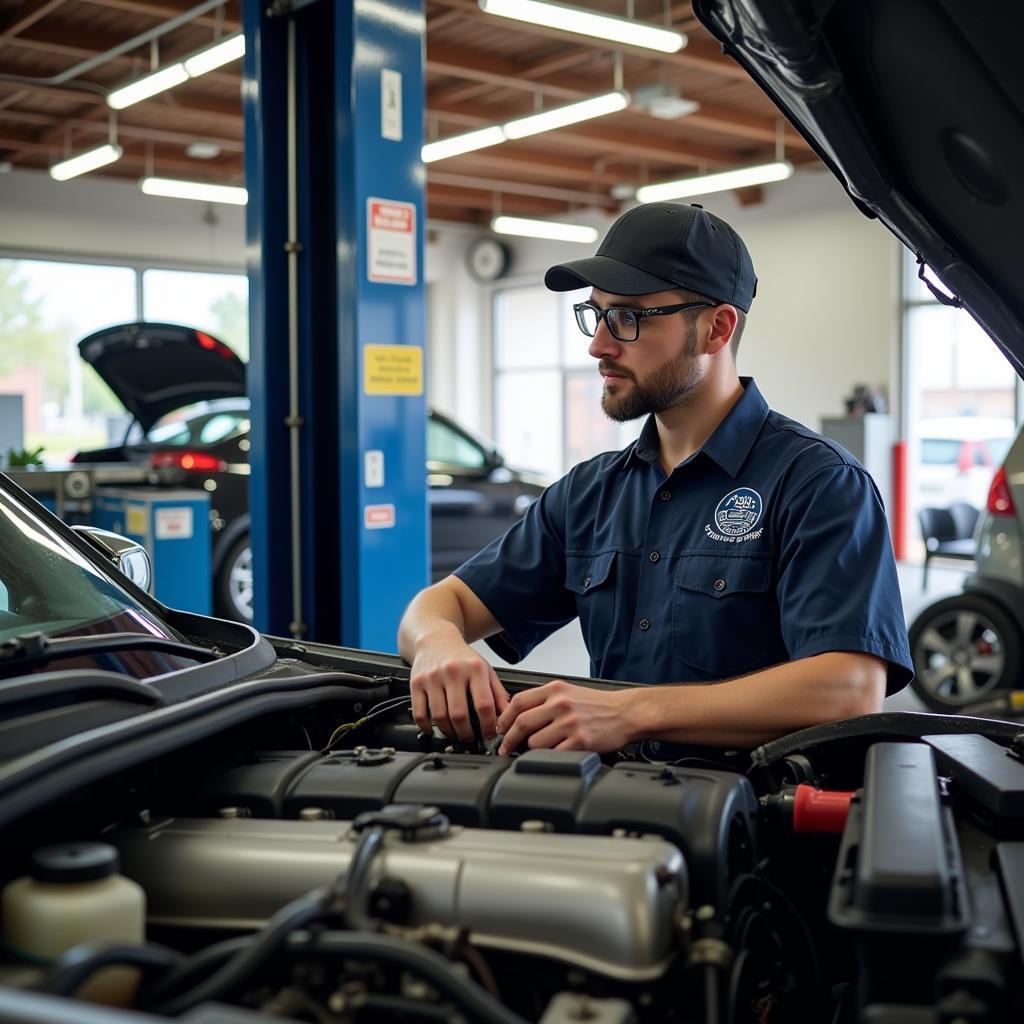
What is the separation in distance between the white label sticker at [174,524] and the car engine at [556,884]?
4.88m

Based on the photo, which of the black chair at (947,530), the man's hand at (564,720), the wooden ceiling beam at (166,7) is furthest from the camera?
the black chair at (947,530)

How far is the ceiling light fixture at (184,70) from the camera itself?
7.00 meters

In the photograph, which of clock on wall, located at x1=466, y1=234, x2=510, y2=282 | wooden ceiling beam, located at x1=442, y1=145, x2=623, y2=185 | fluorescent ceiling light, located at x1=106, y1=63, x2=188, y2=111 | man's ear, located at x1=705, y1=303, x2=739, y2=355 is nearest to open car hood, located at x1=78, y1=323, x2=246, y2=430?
fluorescent ceiling light, located at x1=106, y1=63, x2=188, y2=111

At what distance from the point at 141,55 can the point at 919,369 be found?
24.8ft

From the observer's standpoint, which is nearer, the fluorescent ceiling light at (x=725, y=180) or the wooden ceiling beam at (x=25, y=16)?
the wooden ceiling beam at (x=25, y=16)

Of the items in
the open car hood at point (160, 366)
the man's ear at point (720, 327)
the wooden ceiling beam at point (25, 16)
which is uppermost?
the wooden ceiling beam at point (25, 16)

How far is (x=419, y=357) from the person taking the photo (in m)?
4.55

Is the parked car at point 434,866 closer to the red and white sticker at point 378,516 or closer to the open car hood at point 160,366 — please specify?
the red and white sticker at point 378,516

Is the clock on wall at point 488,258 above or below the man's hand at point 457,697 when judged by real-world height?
above

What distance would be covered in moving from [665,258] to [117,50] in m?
7.45

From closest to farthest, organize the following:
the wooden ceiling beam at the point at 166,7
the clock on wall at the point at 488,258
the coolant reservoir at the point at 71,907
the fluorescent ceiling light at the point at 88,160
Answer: the coolant reservoir at the point at 71,907 → the wooden ceiling beam at the point at 166,7 → the fluorescent ceiling light at the point at 88,160 → the clock on wall at the point at 488,258

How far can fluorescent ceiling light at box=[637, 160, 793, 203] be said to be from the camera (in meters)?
10.0

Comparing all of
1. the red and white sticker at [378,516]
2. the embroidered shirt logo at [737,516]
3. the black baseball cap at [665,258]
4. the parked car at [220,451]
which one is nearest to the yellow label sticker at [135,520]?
the parked car at [220,451]

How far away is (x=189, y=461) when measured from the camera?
23.8ft
